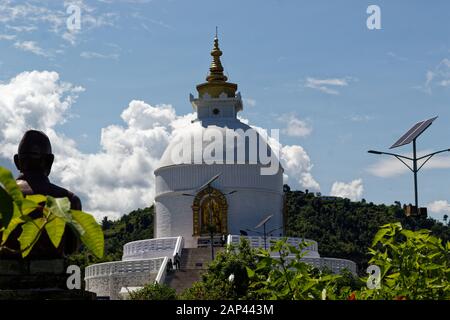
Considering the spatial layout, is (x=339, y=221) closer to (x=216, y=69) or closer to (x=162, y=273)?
(x=216, y=69)

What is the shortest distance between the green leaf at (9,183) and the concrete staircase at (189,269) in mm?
34386

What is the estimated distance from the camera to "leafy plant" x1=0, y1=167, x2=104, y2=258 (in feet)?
13.1

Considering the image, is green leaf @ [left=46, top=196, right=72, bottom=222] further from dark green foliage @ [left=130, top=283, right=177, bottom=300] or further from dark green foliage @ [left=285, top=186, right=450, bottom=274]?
dark green foliage @ [left=285, top=186, right=450, bottom=274]

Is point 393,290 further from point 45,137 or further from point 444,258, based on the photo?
point 45,137

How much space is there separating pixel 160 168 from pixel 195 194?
144 inches

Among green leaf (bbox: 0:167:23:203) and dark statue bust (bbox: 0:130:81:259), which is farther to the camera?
dark statue bust (bbox: 0:130:81:259)

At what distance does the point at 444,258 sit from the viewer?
8609mm

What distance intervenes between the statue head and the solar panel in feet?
44.3

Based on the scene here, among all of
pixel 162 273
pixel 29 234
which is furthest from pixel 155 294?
pixel 29 234

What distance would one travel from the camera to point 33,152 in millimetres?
13867

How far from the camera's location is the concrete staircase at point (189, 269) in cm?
3934

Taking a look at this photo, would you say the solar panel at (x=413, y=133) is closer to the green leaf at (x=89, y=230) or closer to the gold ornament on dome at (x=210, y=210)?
the green leaf at (x=89, y=230)

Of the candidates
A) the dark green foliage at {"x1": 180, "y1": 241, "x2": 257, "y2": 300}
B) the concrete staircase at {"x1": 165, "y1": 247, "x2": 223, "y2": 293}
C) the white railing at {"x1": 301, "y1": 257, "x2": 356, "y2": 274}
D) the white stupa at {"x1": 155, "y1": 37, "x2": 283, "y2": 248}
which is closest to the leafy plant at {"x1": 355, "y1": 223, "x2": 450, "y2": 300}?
the dark green foliage at {"x1": 180, "y1": 241, "x2": 257, "y2": 300}

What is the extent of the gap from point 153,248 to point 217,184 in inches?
325
